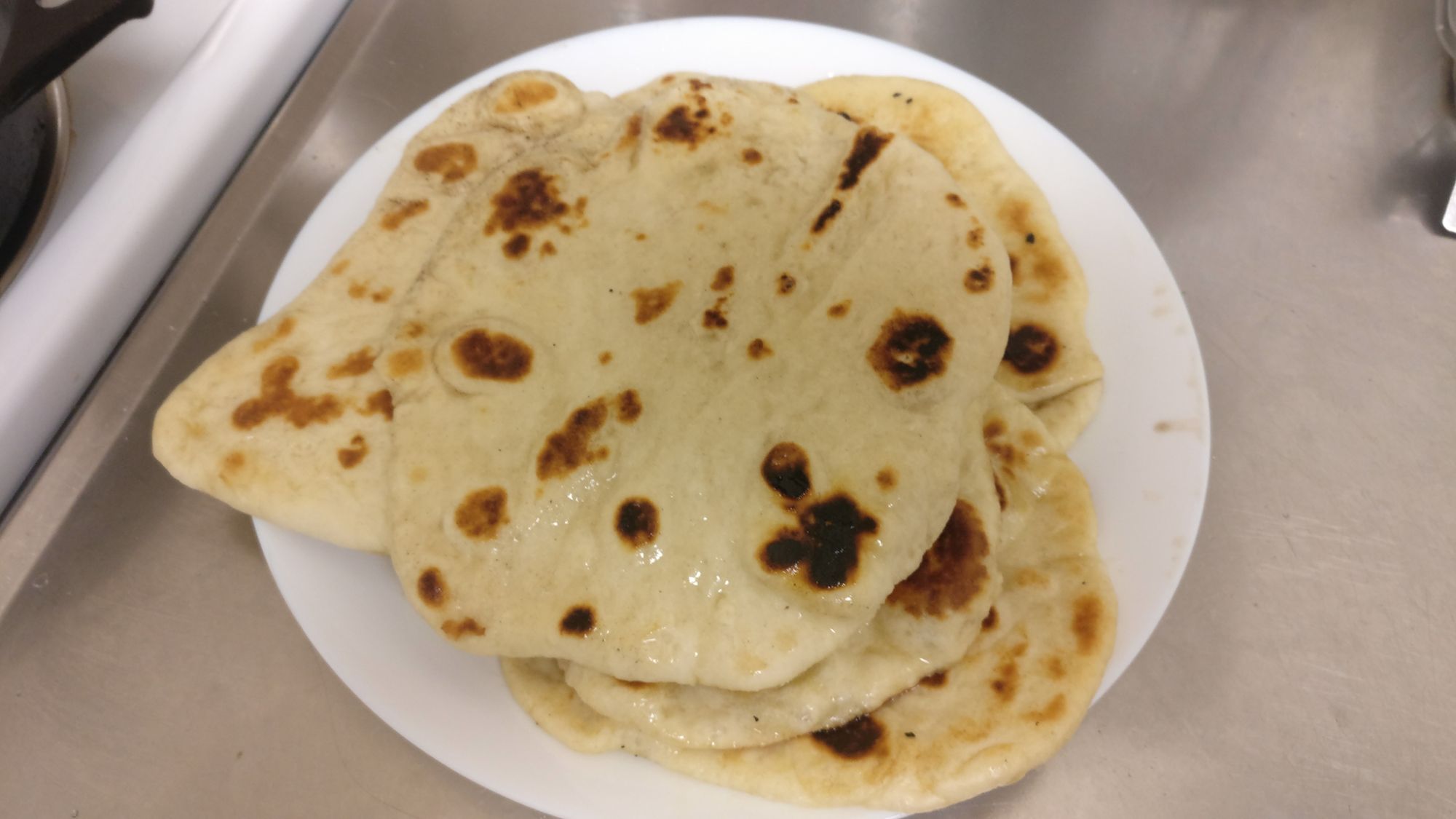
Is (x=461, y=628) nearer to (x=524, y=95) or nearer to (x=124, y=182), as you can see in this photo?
(x=524, y=95)

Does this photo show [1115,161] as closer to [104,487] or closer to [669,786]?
[669,786]

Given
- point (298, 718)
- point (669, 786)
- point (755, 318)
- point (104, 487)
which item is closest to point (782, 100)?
point (755, 318)

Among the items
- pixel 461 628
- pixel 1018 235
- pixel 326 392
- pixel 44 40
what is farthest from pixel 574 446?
pixel 44 40

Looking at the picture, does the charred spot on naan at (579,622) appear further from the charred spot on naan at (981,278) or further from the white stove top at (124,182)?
the white stove top at (124,182)

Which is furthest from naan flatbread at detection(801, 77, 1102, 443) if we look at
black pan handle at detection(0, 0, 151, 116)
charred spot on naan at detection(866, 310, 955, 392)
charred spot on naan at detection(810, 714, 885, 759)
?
black pan handle at detection(0, 0, 151, 116)

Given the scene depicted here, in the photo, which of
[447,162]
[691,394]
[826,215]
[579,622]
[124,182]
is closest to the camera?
[579,622]

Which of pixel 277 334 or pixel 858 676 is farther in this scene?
pixel 277 334
